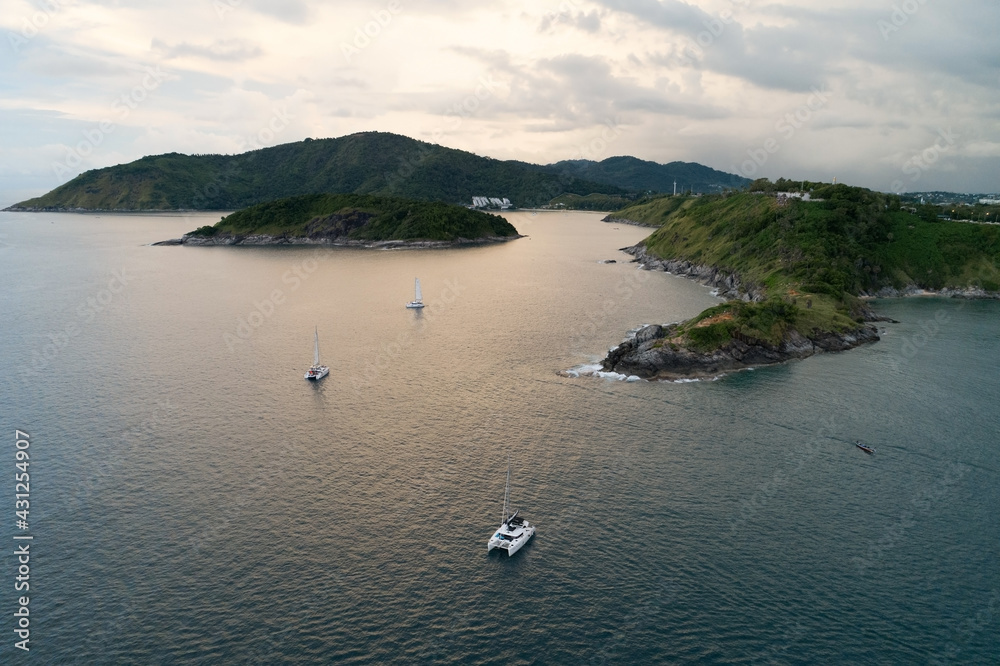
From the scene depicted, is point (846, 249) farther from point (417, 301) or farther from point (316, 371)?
point (316, 371)

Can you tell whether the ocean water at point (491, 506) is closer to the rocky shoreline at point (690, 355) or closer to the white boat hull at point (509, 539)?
the white boat hull at point (509, 539)

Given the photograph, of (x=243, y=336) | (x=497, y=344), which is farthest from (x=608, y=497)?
(x=243, y=336)

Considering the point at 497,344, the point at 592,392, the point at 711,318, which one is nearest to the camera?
the point at 592,392

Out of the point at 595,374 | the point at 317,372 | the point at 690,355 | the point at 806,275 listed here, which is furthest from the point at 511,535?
the point at 806,275

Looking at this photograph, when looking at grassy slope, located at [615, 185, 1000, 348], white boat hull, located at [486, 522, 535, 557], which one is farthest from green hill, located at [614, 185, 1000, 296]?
white boat hull, located at [486, 522, 535, 557]

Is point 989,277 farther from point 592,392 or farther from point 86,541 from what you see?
point 86,541

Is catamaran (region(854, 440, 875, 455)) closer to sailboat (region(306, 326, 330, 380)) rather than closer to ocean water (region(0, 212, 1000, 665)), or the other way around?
ocean water (region(0, 212, 1000, 665))
